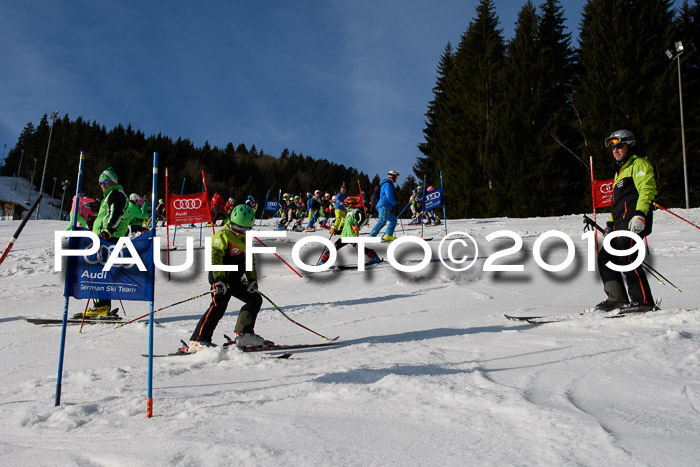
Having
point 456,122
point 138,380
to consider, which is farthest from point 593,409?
point 456,122

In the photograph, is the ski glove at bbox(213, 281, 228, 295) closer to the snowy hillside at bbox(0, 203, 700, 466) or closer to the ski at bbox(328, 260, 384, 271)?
the snowy hillside at bbox(0, 203, 700, 466)

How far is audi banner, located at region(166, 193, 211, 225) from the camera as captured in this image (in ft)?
41.7

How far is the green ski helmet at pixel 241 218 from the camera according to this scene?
493cm

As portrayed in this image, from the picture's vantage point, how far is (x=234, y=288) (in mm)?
4801

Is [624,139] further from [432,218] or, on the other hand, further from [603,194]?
[432,218]

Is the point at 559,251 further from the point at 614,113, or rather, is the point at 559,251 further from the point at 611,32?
the point at 611,32

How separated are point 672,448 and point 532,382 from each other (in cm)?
108

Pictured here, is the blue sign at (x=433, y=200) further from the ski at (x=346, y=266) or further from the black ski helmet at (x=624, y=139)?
the black ski helmet at (x=624, y=139)

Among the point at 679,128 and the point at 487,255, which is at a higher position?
the point at 679,128

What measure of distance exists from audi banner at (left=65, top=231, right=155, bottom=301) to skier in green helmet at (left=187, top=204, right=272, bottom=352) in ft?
3.75

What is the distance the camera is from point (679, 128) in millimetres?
24234

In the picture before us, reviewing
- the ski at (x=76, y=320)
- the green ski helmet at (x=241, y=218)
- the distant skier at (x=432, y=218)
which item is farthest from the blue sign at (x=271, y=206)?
the green ski helmet at (x=241, y=218)

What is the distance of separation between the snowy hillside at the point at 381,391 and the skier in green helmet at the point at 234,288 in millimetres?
357

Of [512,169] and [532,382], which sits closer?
[532,382]
